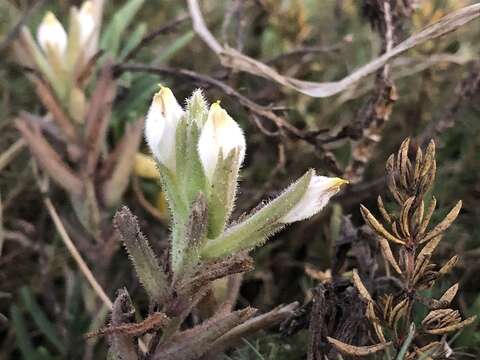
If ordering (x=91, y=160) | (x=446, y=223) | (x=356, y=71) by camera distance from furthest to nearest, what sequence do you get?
(x=91, y=160) < (x=356, y=71) < (x=446, y=223)

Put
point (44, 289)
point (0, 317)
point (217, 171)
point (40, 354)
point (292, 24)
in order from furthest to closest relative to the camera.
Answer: point (292, 24)
point (44, 289)
point (40, 354)
point (0, 317)
point (217, 171)

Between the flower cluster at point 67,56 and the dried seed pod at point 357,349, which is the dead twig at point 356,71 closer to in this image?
the flower cluster at point 67,56

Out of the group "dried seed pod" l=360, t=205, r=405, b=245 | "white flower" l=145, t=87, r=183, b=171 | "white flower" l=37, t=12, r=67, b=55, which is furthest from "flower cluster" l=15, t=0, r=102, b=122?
"dried seed pod" l=360, t=205, r=405, b=245

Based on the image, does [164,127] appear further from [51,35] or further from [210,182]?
[51,35]

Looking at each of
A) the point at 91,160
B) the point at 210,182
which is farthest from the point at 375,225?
the point at 91,160

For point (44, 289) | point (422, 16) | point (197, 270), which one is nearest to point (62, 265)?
point (44, 289)

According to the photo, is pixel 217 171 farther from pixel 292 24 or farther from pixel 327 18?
pixel 327 18
